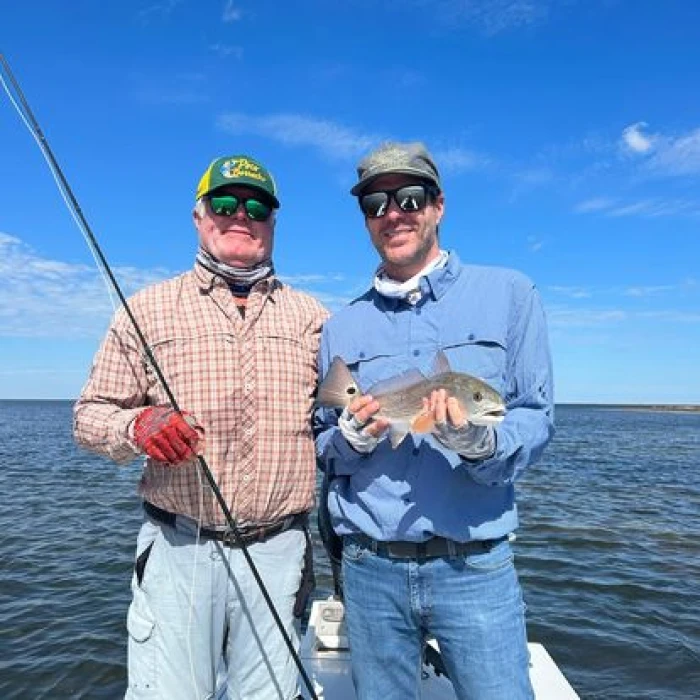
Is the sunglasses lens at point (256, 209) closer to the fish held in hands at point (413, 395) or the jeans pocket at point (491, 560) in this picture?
the fish held in hands at point (413, 395)

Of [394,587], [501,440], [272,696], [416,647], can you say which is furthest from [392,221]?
[272,696]

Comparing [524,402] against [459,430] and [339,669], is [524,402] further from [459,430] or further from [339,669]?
[339,669]

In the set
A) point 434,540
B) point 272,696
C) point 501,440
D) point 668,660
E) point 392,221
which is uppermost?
point 392,221

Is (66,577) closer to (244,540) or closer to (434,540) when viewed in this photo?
(244,540)

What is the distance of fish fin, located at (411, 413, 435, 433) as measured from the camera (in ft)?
11.8

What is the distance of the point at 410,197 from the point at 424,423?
143 centimetres

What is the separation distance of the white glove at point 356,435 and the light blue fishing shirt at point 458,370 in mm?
104

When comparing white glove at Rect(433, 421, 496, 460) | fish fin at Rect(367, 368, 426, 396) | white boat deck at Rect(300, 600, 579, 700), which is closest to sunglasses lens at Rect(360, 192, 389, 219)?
fish fin at Rect(367, 368, 426, 396)

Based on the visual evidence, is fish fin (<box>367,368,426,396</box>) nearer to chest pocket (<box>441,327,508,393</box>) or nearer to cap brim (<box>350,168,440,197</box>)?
chest pocket (<box>441,327,508,393</box>)

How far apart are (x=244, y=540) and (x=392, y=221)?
2325 millimetres

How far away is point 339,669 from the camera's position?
6.00 m

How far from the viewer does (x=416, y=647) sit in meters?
3.91

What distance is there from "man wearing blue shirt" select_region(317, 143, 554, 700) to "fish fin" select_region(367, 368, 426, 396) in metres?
0.12

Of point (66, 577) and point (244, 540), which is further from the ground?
point (244, 540)
